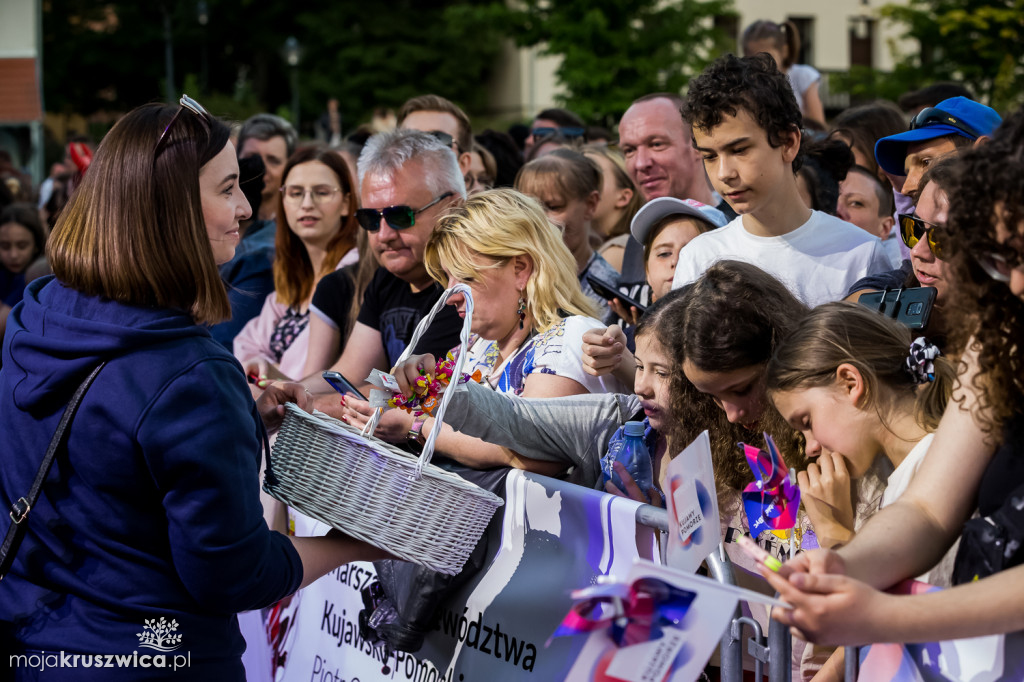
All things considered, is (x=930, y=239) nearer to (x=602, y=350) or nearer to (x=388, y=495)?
(x=602, y=350)

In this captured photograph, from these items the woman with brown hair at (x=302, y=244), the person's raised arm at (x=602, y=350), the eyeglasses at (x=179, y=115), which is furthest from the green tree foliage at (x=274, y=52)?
the eyeglasses at (x=179, y=115)

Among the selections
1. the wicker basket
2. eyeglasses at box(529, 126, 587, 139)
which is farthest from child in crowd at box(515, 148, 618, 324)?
eyeglasses at box(529, 126, 587, 139)

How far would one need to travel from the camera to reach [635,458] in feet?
10.3

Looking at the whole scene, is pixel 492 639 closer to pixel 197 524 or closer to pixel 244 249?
pixel 197 524

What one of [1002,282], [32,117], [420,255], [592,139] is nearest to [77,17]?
[32,117]

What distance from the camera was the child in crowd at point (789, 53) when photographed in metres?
7.61

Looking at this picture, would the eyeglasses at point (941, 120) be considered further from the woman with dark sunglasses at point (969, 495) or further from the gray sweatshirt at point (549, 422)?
the woman with dark sunglasses at point (969, 495)

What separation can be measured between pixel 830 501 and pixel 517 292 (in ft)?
5.27

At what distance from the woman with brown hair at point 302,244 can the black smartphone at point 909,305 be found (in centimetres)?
335

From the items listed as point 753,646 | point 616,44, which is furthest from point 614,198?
point 616,44

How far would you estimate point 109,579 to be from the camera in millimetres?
2260

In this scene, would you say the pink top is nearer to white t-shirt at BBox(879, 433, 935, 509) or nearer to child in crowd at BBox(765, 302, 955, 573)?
child in crowd at BBox(765, 302, 955, 573)

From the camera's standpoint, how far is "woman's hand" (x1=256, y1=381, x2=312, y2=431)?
296cm

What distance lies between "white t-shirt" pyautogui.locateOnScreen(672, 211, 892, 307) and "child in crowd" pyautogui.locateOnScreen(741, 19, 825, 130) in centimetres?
368
